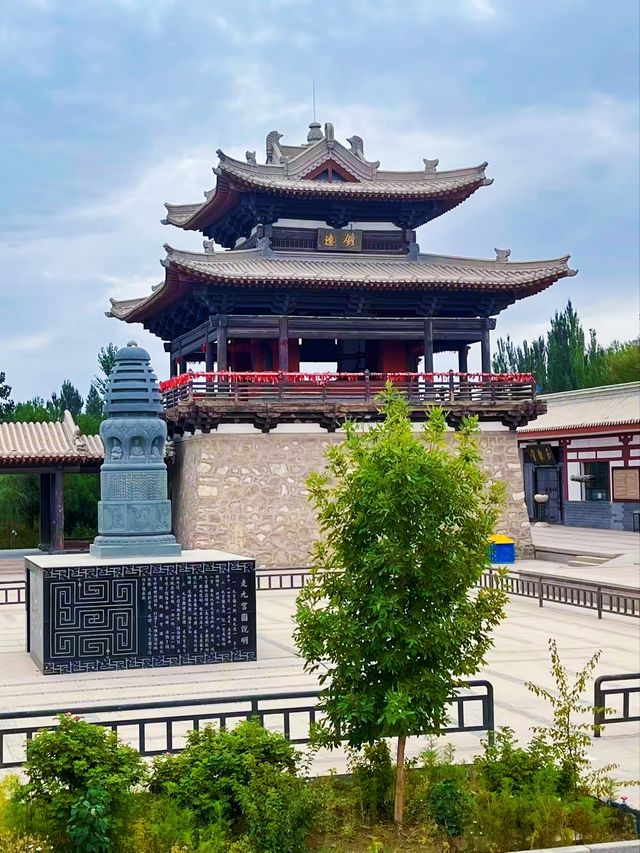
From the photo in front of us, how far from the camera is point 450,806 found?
640 centimetres

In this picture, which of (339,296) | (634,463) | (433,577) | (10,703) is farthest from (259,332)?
(433,577)


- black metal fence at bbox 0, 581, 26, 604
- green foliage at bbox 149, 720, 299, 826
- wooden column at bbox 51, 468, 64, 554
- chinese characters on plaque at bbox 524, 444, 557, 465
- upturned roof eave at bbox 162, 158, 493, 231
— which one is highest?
upturned roof eave at bbox 162, 158, 493, 231

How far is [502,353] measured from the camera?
64.7 m

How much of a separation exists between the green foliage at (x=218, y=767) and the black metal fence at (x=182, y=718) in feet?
2.51

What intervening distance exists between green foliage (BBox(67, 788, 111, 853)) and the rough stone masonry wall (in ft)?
64.0

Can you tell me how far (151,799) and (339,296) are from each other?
21.5 m

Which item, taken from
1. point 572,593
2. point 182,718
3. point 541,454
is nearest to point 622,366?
point 541,454

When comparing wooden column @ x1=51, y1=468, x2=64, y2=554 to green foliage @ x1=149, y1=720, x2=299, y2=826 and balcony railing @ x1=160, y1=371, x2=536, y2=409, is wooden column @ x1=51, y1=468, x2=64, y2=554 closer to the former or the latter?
balcony railing @ x1=160, y1=371, x2=536, y2=409

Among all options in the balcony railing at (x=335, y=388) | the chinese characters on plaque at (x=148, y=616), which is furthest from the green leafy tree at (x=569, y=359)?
the chinese characters on plaque at (x=148, y=616)

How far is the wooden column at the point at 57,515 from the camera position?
86.2ft

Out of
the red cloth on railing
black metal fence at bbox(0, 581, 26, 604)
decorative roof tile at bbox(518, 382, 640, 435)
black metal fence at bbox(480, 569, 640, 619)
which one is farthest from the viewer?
decorative roof tile at bbox(518, 382, 640, 435)

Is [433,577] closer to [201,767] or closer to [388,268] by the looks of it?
[201,767]

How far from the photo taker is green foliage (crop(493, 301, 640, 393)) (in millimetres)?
55438

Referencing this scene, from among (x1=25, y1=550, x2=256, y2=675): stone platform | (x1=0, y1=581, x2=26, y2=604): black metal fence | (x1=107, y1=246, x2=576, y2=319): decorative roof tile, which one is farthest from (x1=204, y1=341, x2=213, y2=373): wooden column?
(x1=25, y1=550, x2=256, y2=675): stone platform
